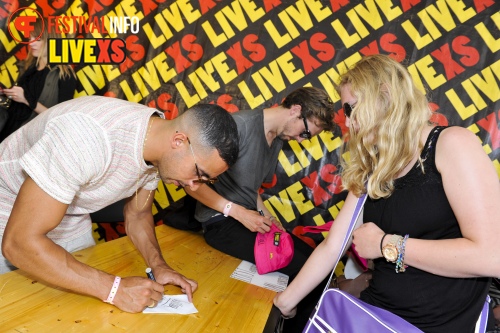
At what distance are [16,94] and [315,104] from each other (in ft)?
8.04

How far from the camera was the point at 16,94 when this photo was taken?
12.1ft

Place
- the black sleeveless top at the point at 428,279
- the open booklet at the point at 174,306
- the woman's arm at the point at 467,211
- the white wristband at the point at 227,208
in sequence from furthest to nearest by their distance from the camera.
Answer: the white wristband at the point at 227,208
the open booklet at the point at 174,306
the black sleeveless top at the point at 428,279
the woman's arm at the point at 467,211

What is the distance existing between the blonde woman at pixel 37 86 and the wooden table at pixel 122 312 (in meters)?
2.01

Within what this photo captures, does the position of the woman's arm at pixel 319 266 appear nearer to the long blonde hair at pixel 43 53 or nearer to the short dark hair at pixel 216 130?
the short dark hair at pixel 216 130

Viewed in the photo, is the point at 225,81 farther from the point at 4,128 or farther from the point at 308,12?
the point at 4,128

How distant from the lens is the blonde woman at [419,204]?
1.24 m

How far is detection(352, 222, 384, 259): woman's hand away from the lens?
4.71 feet

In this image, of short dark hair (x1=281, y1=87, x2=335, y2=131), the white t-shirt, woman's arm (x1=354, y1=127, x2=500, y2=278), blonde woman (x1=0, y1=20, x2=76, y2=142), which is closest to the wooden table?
the white t-shirt

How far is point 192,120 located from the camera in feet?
5.22

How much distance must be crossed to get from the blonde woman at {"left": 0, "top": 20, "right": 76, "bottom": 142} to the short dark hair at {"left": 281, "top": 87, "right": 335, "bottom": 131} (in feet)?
6.58

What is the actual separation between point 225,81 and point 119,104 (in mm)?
1907

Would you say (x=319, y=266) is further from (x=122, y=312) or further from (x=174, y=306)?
(x=122, y=312)

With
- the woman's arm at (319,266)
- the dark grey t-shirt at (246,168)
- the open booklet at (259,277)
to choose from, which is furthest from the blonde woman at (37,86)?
the woman's arm at (319,266)

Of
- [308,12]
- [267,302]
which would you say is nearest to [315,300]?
[267,302]
